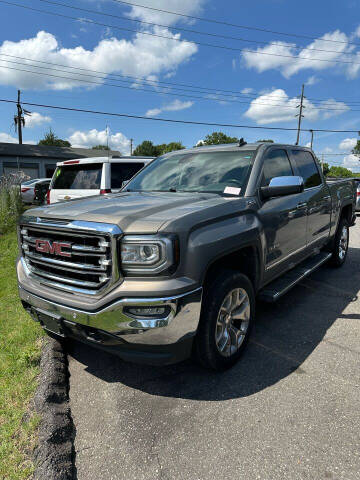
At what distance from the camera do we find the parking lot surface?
6.44ft

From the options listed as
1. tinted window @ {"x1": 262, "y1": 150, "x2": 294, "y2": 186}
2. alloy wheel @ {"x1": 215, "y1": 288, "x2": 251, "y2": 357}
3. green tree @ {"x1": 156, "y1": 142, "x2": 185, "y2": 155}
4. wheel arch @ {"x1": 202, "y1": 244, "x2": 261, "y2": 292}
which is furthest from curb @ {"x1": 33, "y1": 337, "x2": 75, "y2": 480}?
green tree @ {"x1": 156, "y1": 142, "x2": 185, "y2": 155}

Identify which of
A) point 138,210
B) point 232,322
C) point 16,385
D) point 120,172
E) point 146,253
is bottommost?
point 16,385

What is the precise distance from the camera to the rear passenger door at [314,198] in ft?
14.2

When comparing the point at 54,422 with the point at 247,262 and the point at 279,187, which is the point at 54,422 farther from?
the point at 279,187

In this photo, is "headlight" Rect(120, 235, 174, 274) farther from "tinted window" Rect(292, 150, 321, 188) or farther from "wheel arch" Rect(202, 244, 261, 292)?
"tinted window" Rect(292, 150, 321, 188)

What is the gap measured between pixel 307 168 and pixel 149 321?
3558 millimetres

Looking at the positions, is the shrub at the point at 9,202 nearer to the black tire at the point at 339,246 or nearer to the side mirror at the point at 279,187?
the black tire at the point at 339,246

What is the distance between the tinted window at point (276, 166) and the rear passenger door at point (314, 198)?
0.31m

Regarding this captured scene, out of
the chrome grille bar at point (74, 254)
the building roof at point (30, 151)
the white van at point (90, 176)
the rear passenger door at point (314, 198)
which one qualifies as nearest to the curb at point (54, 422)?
the chrome grille bar at point (74, 254)

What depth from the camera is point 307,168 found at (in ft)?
15.4

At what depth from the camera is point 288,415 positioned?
2.35 meters

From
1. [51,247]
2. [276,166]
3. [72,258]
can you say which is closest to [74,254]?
[72,258]

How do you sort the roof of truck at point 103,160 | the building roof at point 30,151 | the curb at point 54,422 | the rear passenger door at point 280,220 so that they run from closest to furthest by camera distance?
the curb at point 54,422
the rear passenger door at point 280,220
the roof of truck at point 103,160
the building roof at point 30,151

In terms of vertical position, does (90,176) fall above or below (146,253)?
above
